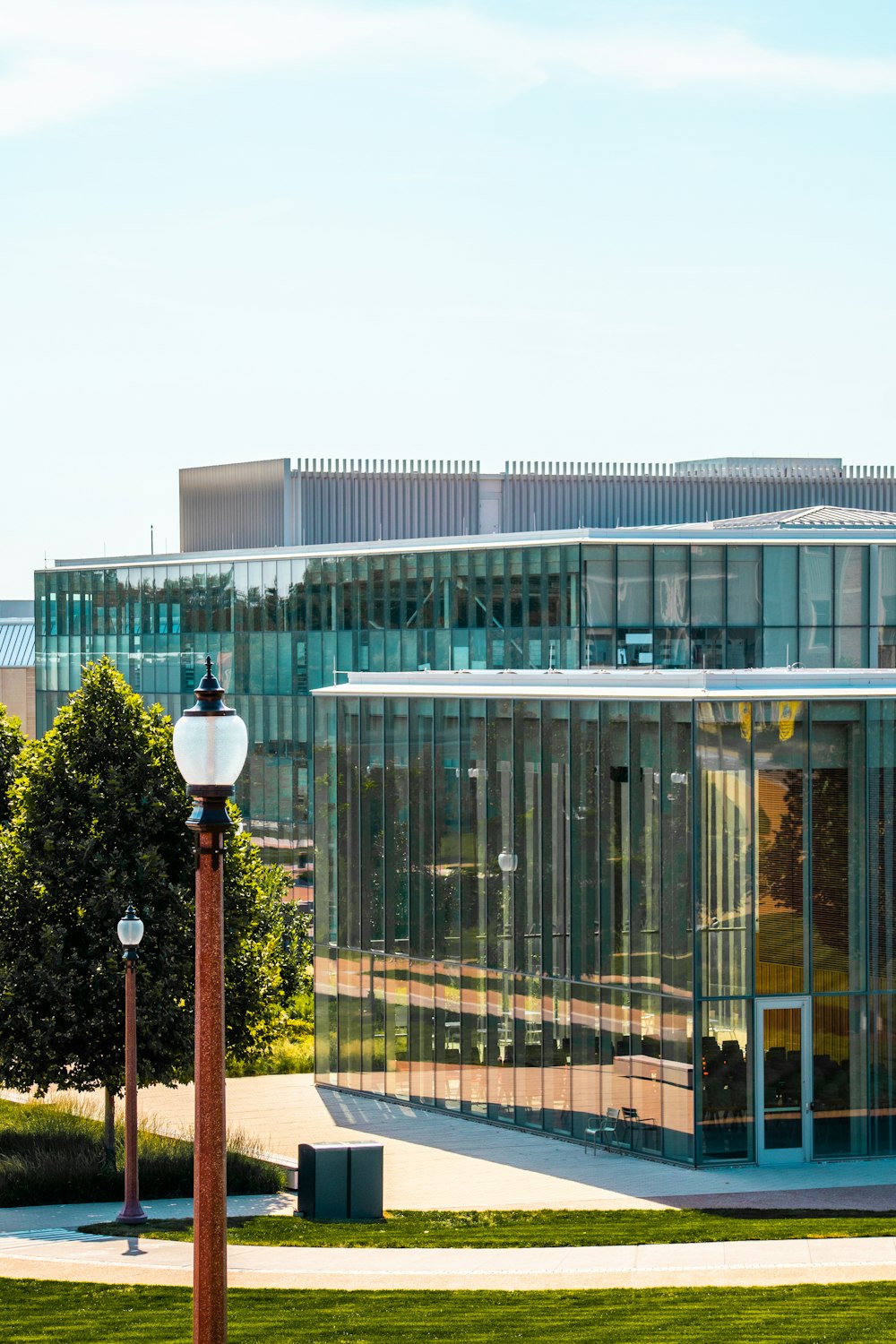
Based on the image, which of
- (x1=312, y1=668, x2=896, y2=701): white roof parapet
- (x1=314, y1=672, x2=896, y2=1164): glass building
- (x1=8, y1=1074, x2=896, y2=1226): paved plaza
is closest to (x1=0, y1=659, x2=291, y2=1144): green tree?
(x1=8, y1=1074, x2=896, y2=1226): paved plaza

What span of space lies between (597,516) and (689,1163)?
123 feet

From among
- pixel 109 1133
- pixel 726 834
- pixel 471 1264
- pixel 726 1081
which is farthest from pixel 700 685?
pixel 109 1133

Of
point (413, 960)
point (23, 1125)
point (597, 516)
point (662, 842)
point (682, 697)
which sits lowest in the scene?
point (23, 1125)

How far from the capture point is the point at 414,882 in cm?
3941

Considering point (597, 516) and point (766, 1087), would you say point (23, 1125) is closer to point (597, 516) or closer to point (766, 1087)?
point (766, 1087)

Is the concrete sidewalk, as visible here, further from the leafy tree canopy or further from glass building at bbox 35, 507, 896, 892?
glass building at bbox 35, 507, 896, 892

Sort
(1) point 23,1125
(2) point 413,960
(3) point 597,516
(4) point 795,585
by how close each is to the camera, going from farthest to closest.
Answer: (3) point 597,516
(4) point 795,585
(2) point 413,960
(1) point 23,1125

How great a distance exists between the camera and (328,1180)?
28891 millimetres

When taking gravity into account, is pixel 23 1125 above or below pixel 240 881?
below

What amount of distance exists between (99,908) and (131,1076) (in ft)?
12.5

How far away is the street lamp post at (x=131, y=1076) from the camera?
28828 millimetres

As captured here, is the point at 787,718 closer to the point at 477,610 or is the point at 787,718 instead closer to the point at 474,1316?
the point at 474,1316

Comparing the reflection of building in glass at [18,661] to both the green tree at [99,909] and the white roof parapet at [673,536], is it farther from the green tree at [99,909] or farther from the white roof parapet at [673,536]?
the green tree at [99,909]

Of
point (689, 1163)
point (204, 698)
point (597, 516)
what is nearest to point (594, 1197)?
point (689, 1163)
